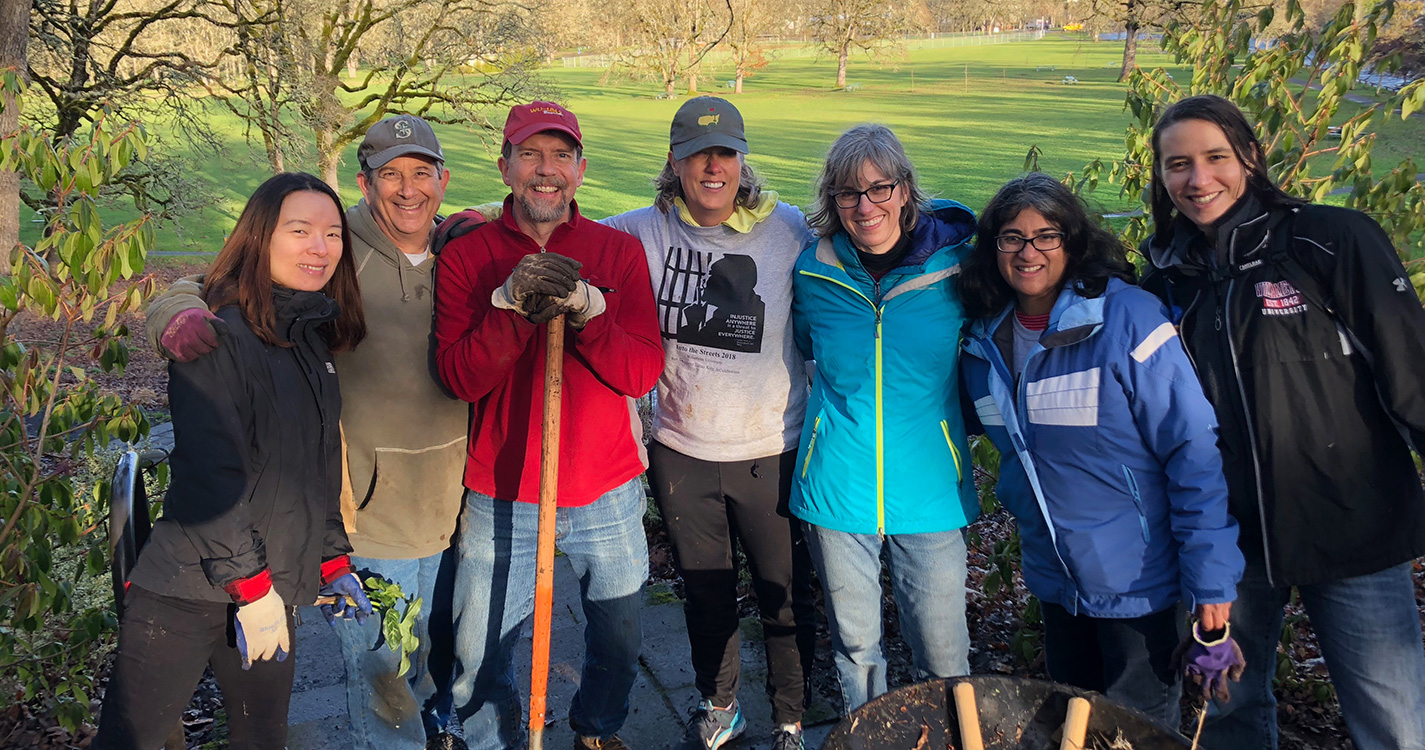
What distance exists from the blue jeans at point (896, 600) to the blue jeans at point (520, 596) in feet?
2.24

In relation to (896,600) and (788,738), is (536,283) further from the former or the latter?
(788,738)

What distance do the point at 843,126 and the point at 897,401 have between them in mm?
13258

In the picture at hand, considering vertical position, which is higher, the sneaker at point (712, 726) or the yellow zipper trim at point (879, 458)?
the yellow zipper trim at point (879, 458)

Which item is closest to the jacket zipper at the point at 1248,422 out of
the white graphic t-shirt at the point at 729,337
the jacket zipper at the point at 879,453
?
the jacket zipper at the point at 879,453

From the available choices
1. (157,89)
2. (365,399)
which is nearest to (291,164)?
(157,89)

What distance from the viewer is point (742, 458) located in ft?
10.6

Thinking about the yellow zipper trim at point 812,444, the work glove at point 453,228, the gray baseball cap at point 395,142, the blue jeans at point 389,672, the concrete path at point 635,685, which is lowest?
the concrete path at point 635,685

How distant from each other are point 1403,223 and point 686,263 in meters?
2.83

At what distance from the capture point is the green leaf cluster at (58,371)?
111 inches

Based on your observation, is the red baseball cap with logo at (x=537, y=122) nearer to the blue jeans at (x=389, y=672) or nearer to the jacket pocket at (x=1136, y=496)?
the blue jeans at (x=389, y=672)

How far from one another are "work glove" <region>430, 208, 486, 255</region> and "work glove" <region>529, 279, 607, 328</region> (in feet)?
1.87

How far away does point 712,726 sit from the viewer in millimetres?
3477

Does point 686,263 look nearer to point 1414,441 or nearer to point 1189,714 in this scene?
point 1414,441

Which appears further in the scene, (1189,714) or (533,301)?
(1189,714)
